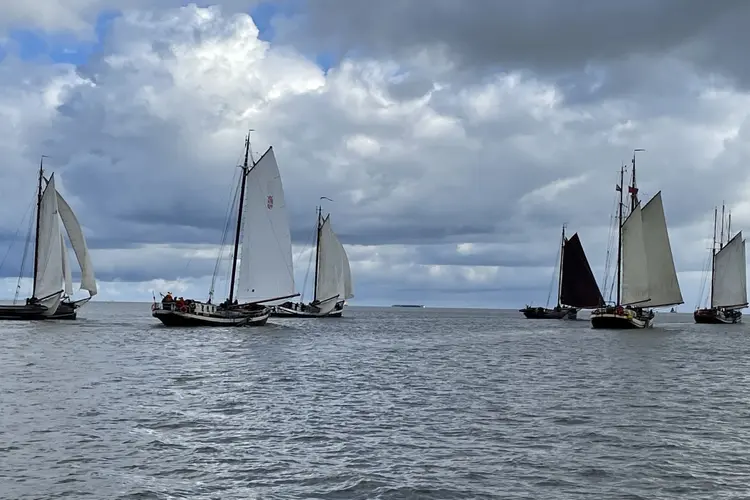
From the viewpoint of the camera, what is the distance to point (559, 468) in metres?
25.7

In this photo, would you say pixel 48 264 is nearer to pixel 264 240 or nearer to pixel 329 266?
pixel 264 240

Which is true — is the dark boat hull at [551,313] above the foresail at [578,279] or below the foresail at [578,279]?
below

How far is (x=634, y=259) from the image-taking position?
10900 centimetres

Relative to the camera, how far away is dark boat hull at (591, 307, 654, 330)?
112562mm

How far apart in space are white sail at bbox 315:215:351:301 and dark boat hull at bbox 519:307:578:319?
169ft

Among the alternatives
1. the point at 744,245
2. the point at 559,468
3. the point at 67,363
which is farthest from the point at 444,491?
the point at 744,245

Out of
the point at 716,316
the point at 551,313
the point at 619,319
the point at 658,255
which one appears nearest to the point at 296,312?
the point at 551,313

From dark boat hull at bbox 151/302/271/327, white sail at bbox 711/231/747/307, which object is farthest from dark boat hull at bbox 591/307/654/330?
dark boat hull at bbox 151/302/271/327

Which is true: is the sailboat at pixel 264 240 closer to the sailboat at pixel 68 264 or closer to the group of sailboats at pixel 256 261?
the group of sailboats at pixel 256 261

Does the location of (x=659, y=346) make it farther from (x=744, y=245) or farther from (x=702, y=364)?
(x=744, y=245)

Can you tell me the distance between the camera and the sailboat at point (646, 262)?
10894 cm

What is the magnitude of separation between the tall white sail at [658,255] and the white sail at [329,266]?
58.9m

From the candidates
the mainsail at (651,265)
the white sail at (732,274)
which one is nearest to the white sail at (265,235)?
the mainsail at (651,265)

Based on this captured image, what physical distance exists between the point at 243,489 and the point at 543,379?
3159 cm
